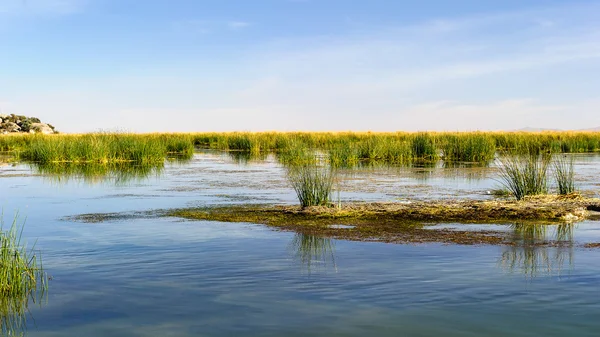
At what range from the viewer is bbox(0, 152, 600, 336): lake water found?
539 cm

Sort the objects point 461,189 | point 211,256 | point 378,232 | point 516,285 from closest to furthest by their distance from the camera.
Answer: point 516,285 → point 211,256 → point 378,232 → point 461,189

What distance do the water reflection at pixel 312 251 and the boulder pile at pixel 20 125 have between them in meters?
57.7

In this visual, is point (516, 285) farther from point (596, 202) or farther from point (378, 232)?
point (596, 202)

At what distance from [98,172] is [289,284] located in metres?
16.4

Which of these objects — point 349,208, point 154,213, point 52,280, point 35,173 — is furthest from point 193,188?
point 52,280

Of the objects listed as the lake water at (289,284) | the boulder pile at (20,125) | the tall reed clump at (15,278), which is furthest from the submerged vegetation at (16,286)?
the boulder pile at (20,125)

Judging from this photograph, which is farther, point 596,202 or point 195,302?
point 596,202

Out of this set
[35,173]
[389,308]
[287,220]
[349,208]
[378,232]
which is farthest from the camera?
[35,173]

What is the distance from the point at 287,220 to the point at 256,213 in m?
1.06

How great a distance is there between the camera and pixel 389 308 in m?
5.77

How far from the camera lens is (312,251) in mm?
8305

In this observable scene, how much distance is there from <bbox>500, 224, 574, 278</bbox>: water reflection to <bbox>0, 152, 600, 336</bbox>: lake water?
32mm

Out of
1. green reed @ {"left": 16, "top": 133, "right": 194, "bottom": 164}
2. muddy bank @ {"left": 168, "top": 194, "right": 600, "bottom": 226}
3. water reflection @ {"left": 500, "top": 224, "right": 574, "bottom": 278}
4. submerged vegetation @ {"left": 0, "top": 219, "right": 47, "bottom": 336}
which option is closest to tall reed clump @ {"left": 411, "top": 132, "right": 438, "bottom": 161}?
green reed @ {"left": 16, "top": 133, "right": 194, "bottom": 164}

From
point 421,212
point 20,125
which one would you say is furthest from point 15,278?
point 20,125
